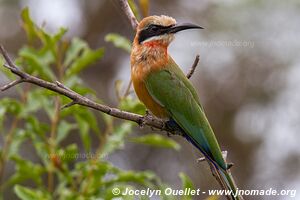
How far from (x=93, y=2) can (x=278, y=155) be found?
10.6 feet

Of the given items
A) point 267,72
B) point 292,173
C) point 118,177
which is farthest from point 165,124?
point 267,72

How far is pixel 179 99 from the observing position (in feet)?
12.5

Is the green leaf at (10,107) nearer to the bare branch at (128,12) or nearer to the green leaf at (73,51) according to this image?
the green leaf at (73,51)

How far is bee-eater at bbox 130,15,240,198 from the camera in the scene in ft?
11.9

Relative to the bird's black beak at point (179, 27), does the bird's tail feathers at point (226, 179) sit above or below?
below

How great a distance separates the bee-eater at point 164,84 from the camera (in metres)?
3.64

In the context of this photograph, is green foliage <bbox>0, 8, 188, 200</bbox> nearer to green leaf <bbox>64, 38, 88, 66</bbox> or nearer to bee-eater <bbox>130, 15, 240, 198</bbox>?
green leaf <bbox>64, 38, 88, 66</bbox>

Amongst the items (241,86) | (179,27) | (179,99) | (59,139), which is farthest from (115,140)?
(241,86)

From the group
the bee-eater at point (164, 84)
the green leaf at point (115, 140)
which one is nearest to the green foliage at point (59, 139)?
the green leaf at point (115, 140)

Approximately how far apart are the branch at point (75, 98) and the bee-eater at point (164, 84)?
11cm

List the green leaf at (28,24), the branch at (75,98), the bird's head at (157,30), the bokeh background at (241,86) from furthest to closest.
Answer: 1. the bokeh background at (241,86)
2. the bird's head at (157,30)
3. the green leaf at (28,24)
4. the branch at (75,98)

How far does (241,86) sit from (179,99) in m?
3.93

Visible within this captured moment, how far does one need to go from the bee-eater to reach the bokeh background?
3.09 m

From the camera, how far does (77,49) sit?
12.7ft
